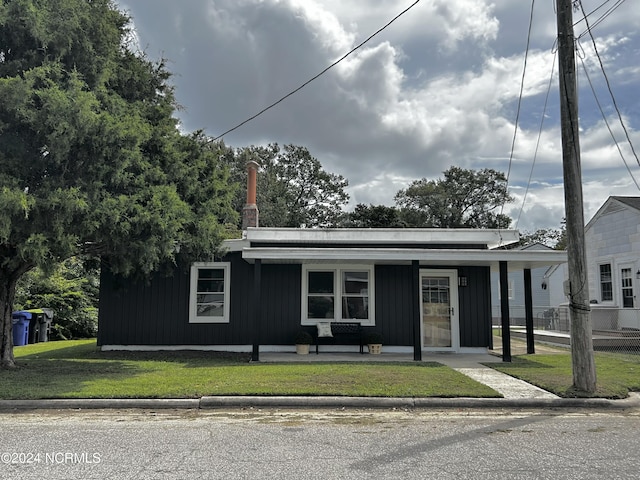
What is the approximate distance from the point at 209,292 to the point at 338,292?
11.3ft

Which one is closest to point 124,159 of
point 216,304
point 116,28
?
point 116,28

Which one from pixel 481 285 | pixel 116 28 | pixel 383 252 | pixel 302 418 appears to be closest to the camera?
pixel 302 418

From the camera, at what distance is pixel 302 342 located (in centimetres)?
1271

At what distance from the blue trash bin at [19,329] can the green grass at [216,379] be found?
17.1ft

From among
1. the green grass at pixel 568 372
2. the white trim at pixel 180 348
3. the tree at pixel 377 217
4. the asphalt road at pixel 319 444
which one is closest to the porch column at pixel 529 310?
the green grass at pixel 568 372

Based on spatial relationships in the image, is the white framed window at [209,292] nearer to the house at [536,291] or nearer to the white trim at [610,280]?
the white trim at [610,280]

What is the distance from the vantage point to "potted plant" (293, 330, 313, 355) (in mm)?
12719

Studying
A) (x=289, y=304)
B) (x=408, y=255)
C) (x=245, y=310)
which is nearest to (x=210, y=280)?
(x=245, y=310)

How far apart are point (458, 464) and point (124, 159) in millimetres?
7508

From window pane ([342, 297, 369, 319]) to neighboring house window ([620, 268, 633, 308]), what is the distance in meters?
9.49

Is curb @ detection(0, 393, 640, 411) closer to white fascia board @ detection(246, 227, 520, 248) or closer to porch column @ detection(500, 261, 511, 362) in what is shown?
porch column @ detection(500, 261, 511, 362)

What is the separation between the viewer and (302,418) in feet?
22.1

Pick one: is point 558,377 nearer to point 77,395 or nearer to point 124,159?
point 77,395

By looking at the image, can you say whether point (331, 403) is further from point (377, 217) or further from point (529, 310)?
point (377, 217)
